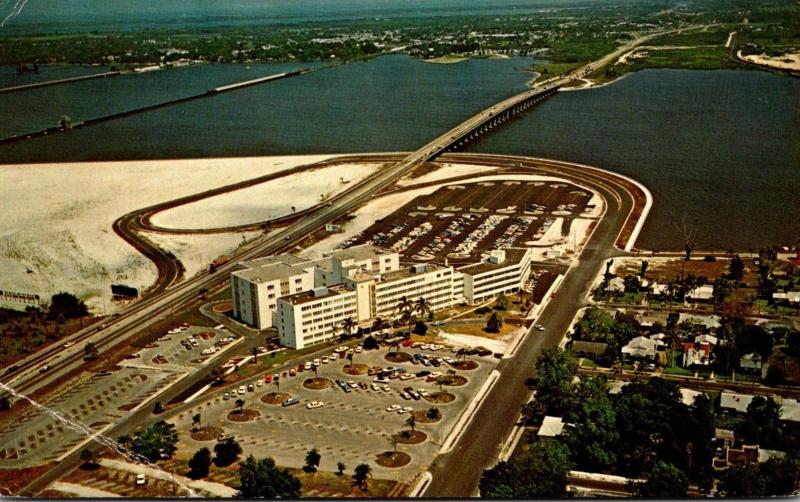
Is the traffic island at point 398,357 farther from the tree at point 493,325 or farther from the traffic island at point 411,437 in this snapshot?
the traffic island at point 411,437

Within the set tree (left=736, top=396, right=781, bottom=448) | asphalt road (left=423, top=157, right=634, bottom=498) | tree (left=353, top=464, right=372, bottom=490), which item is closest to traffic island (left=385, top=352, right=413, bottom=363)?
asphalt road (left=423, top=157, right=634, bottom=498)

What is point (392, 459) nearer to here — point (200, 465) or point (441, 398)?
point (441, 398)

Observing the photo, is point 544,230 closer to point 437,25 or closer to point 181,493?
point 181,493

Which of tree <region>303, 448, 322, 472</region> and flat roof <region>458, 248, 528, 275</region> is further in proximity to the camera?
flat roof <region>458, 248, 528, 275</region>

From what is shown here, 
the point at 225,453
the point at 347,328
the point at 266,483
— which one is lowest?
the point at 347,328

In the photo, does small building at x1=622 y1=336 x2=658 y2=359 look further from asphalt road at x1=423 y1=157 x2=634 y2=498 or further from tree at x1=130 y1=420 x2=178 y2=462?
tree at x1=130 y1=420 x2=178 y2=462

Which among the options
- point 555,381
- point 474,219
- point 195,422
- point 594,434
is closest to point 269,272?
point 195,422
